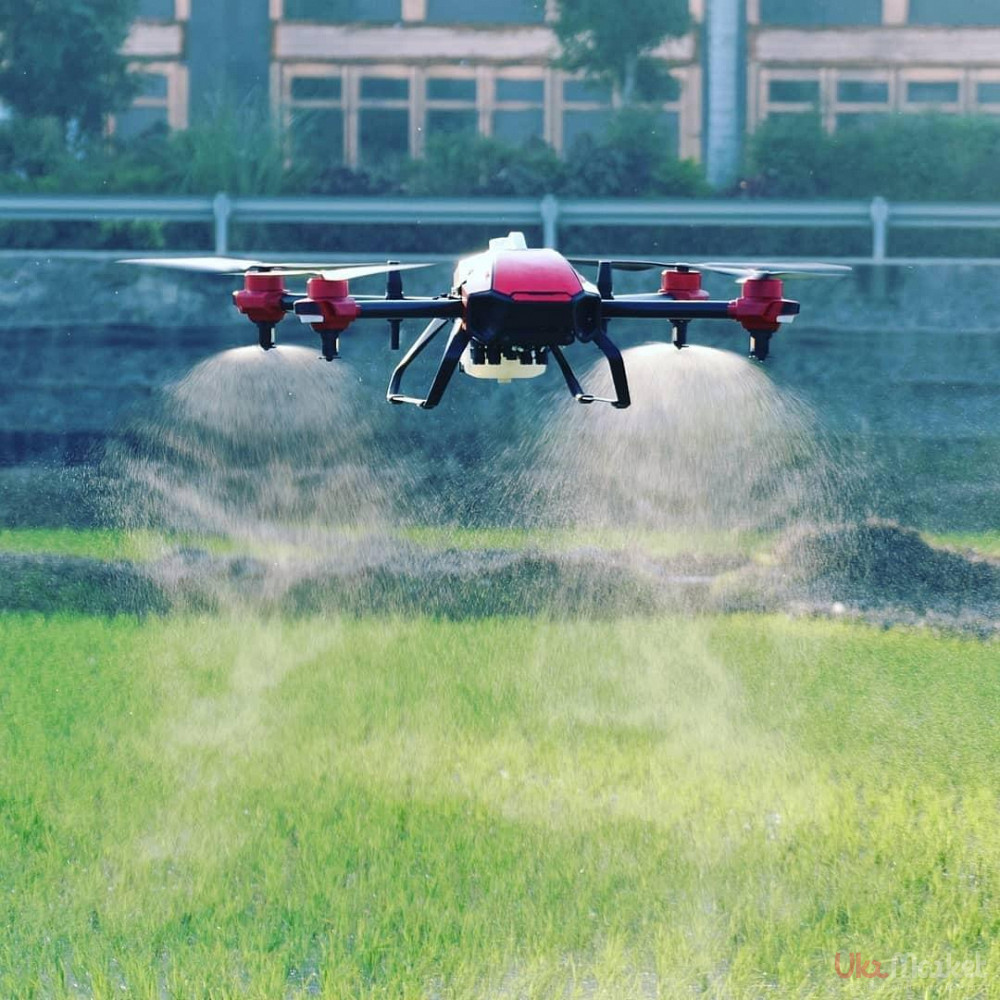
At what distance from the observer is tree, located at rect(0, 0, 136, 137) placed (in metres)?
28.5

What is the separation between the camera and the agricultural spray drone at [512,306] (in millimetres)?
7125

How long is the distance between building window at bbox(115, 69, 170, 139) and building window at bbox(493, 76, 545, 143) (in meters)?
5.86

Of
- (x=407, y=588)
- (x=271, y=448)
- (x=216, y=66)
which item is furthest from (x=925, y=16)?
(x=407, y=588)

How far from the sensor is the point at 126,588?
18.5m

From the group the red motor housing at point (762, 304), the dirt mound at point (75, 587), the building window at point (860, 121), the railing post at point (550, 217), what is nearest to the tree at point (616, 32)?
the building window at point (860, 121)

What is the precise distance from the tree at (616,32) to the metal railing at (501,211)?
5.62 meters

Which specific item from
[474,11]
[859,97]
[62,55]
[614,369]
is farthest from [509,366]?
[474,11]

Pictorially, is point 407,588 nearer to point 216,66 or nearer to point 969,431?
point 969,431

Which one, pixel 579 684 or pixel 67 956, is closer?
Answer: pixel 67 956

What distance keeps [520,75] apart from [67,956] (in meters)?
24.7

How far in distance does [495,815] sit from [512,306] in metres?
5.30

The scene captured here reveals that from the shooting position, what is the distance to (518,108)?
31.8 metres

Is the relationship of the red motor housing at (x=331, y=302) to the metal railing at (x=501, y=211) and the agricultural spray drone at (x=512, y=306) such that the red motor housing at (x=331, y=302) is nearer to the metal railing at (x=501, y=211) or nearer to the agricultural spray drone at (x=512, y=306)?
the agricultural spray drone at (x=512, y=306)

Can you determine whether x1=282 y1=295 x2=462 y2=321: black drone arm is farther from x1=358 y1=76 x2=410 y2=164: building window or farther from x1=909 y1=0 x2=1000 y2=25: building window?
x1=909 y1=0 x2=1000 y2=25: building window
